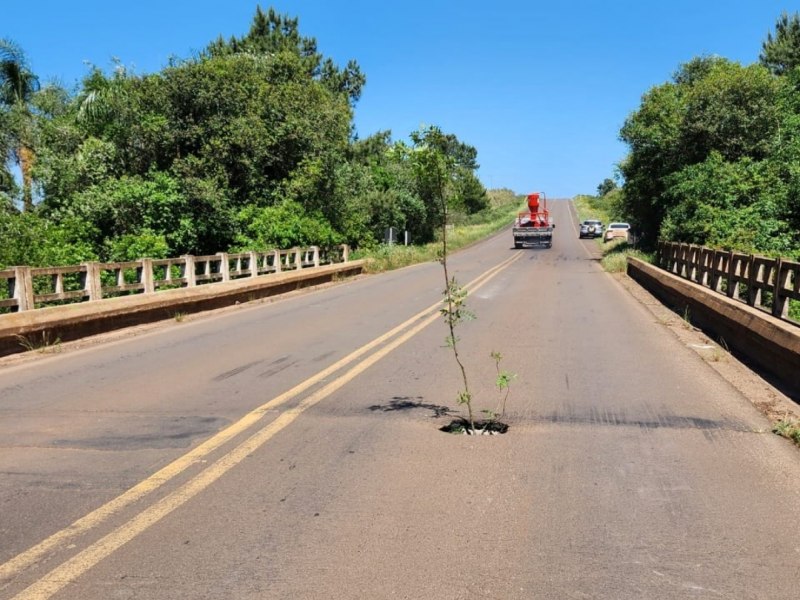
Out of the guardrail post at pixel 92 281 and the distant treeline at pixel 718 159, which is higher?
the distant treeline at pixel 718 159

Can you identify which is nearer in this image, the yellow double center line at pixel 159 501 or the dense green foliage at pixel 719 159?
the yellow double center line at pixel 159 501

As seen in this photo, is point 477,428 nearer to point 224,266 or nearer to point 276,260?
point 224,266

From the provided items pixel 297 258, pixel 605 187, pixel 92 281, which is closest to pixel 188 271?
pixel 92 281

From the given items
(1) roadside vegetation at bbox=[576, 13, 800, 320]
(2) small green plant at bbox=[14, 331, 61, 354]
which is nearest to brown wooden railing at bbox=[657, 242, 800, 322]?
(1) roadside vegetation at bbox=[576, 13, 800, 320]

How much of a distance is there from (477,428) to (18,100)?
42.0m

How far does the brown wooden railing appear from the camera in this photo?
332 inches

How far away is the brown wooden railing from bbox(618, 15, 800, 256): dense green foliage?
2.93 meters

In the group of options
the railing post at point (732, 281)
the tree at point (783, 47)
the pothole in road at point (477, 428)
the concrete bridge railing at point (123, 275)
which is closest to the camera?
the pothole in road at point (477, 428)

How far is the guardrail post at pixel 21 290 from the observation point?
35.9ft

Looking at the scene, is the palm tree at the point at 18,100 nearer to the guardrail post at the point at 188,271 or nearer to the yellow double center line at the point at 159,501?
the guardrail post at the point at 188,271

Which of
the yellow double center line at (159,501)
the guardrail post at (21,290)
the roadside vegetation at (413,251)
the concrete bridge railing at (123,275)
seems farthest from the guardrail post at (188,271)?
the yellow double center line at (159,501)

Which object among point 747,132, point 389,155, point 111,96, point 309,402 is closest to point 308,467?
point 309,402

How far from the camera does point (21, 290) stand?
1096cm

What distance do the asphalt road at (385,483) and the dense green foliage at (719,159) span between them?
42.4 feet
